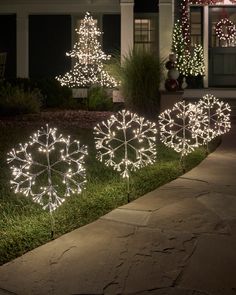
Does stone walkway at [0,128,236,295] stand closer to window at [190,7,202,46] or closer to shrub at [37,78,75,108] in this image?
shrub at [37,78,75,108]

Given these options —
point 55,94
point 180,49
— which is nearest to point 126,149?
point 55,94

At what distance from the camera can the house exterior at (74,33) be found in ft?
53.2

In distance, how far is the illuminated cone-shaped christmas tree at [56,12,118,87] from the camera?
1557cm

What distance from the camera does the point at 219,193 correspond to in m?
6.18

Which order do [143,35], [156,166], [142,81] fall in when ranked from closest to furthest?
[156,166], [142,81], [143,35]

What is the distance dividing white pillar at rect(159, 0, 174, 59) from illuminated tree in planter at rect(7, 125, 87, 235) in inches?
275

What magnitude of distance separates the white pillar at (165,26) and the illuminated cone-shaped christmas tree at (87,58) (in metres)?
1.47

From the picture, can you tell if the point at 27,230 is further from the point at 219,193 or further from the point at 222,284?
the point at 219,193

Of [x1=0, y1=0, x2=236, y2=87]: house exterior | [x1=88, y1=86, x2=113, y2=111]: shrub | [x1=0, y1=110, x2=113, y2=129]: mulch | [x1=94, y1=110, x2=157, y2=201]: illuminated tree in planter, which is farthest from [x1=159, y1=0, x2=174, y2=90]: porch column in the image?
[x1=94, y1=110, x2=157, y2=201]: illuminated tree in planter

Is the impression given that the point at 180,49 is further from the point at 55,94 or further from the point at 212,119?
the point at 212,119

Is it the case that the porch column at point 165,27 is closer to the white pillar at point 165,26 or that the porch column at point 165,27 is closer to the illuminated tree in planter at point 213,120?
the white pillar at point 165,26

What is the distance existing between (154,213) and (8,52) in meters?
12.3

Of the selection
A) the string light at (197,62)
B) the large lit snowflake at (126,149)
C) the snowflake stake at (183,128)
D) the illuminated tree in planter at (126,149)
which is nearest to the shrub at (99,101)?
the large lit snowflake at (126,149)

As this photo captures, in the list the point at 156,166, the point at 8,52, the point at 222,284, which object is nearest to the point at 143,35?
the point at 8,52
